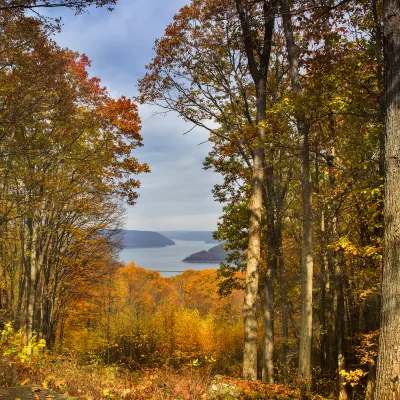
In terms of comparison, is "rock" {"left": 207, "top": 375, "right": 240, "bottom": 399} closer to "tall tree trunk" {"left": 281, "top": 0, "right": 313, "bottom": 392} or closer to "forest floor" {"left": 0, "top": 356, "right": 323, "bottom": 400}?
"forest floor" {"left": 0, "top": 356, "right": 323, "bottom": 400}

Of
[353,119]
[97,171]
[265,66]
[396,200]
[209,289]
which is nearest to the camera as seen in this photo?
[396,200]

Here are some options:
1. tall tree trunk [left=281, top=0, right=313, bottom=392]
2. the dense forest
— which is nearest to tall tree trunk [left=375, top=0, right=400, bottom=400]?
the dense forest

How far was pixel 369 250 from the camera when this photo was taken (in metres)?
5.93

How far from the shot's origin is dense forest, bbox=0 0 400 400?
17.6ft

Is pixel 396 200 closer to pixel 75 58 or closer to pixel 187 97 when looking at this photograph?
pixel 187 97

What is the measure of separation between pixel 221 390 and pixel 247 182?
833 centimetres

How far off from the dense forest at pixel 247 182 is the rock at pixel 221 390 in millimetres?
44

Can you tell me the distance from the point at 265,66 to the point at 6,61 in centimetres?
680

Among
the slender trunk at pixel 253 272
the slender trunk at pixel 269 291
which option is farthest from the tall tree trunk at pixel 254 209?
the slender trunk at pixel 269 291

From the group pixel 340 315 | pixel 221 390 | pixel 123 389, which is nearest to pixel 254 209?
pixel 221 390

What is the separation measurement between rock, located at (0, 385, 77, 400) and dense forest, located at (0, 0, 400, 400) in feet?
1.30

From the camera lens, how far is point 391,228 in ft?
15.1

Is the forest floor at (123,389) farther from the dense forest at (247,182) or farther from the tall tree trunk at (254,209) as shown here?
the tall tree trunk at (254,209)

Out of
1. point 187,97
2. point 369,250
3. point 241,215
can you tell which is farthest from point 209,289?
point 369,250
